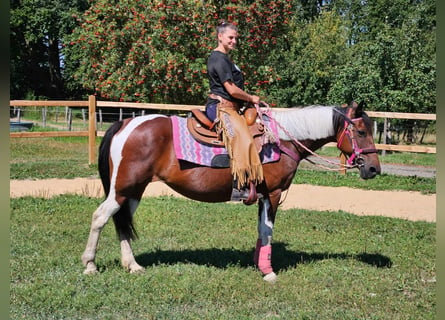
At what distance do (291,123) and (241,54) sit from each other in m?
11.3

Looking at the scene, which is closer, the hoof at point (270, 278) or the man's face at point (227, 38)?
the man's face at point (227, 38)

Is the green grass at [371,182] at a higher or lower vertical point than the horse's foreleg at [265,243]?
lower

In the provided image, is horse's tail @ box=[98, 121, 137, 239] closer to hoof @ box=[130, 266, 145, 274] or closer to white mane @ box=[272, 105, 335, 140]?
hoof @ box=[130, 266, 145, 274]

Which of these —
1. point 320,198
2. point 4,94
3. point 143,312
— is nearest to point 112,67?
point 320,198

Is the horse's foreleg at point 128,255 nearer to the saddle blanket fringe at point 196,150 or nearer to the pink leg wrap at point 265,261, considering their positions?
the saddle blanket fringe at point 196,150

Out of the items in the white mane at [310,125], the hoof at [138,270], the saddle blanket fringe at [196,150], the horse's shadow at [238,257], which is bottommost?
the horse's shadow at [238,257]

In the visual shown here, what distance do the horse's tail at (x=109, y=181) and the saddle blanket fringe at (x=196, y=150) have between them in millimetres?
718

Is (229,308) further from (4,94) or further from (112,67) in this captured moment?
(112,67)

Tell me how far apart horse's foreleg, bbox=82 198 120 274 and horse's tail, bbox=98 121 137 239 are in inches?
6.1

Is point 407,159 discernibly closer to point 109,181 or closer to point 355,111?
point 355,111

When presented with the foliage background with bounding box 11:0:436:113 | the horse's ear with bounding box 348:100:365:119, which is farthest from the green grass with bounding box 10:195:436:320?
the foliage background with bounding box 11:0:436:113

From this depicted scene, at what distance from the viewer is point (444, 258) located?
164 cm

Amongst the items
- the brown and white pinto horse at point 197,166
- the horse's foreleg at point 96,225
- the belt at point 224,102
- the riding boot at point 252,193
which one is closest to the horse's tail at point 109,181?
the brown and white pinto horse at point 197,166

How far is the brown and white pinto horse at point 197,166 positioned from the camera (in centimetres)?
511
